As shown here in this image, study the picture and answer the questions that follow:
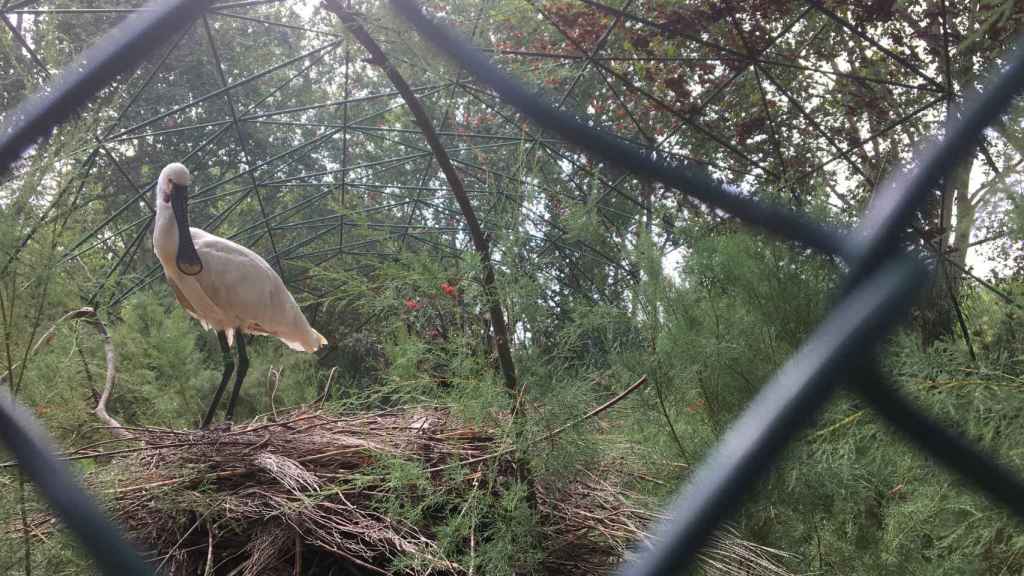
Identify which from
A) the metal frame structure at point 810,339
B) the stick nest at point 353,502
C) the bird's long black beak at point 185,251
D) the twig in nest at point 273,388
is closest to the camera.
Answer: the metal frame structure at point 810,339

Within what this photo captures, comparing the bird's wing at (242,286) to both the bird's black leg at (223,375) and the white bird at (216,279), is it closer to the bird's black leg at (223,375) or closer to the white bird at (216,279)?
the white bird at (216,279)

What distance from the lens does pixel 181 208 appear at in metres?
3.67

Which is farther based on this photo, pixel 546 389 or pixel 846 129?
pixel 846 129

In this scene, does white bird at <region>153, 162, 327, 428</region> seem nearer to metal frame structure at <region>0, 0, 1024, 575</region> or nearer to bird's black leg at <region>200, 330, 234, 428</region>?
bird's black leg at <region>200, 330, 234, 428</region>

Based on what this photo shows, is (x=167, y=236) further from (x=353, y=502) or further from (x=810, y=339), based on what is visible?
(x=810, y=339)

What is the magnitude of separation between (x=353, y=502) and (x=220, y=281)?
2130mm

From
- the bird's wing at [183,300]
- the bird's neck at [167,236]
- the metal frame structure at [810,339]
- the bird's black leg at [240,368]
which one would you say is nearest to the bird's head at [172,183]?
the bird's neck at [167,236]

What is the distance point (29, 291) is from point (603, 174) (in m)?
3.40

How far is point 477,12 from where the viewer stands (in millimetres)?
3553

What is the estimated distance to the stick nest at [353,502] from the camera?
1.48 m

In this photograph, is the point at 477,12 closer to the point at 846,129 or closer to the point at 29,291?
the point at 846,129

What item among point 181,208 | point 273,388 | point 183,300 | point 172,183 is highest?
point 172,183

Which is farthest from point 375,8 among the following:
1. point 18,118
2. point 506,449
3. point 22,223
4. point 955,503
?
point 955,503

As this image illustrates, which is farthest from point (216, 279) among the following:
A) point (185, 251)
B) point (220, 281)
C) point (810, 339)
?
point (810, 339)
